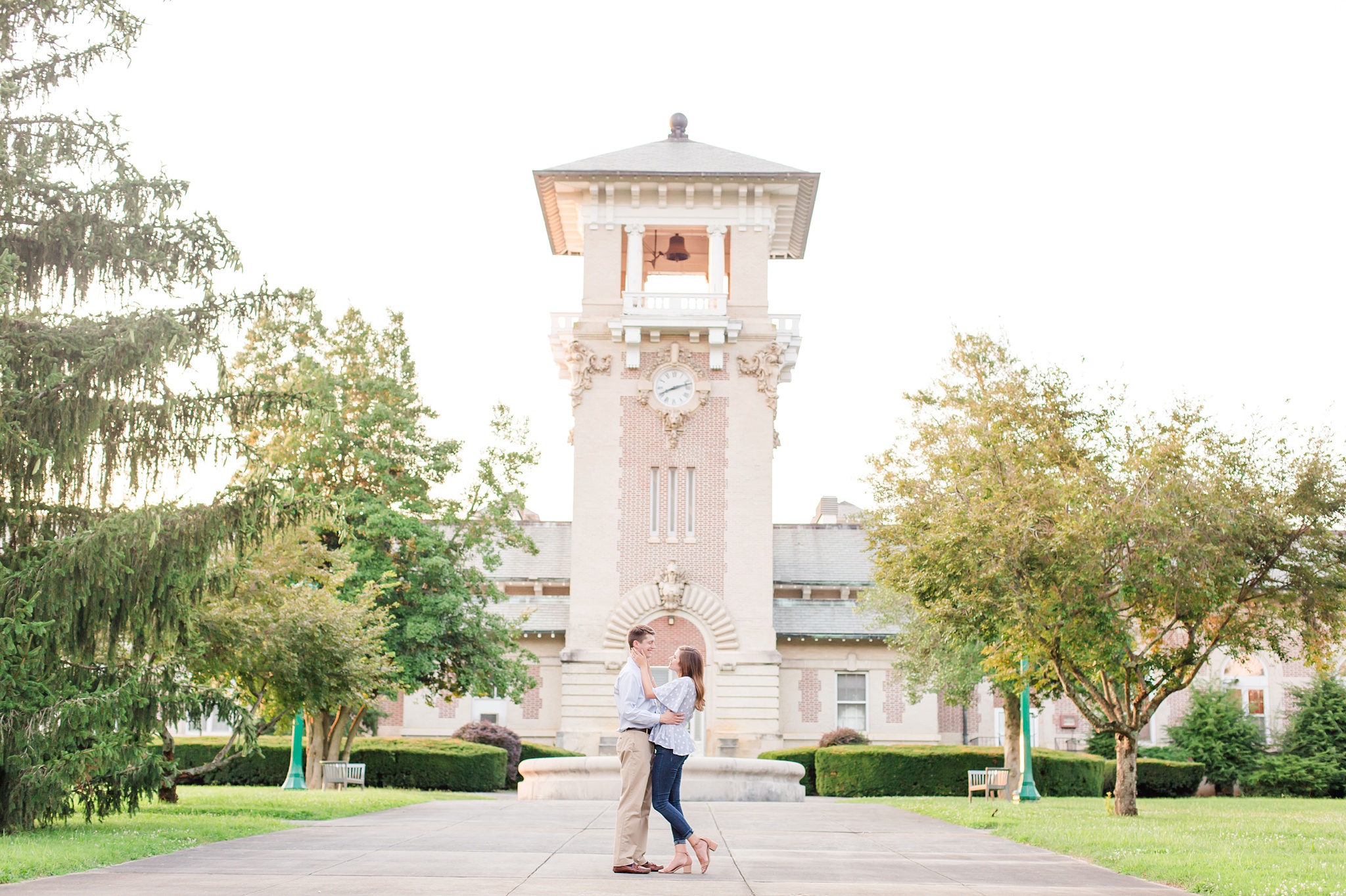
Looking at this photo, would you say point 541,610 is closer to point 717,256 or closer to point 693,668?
point 717,256

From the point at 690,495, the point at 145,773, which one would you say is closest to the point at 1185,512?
the point at 145,773

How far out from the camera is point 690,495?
36.2 m

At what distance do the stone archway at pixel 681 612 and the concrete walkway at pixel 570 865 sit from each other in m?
19.4

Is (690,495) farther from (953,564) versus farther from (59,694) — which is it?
(59,694)

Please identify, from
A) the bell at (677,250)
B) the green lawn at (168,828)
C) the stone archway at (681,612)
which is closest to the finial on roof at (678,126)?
the bell at (677,250)

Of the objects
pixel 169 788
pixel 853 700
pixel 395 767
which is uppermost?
pixel 853 700

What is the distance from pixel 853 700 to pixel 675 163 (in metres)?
17.9

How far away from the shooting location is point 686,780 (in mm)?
22297

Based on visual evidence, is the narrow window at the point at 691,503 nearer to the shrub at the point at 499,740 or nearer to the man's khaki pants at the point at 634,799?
the shrub at the point at 499,740

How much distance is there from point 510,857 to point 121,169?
7852 mm

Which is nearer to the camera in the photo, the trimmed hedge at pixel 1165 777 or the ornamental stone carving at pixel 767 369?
the ornamental stone carving at pixel 767 369

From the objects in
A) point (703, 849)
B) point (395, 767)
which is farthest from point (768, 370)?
point (703, 849)

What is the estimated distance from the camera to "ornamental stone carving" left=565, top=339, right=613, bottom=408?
3644 cm

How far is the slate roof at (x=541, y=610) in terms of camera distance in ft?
136
